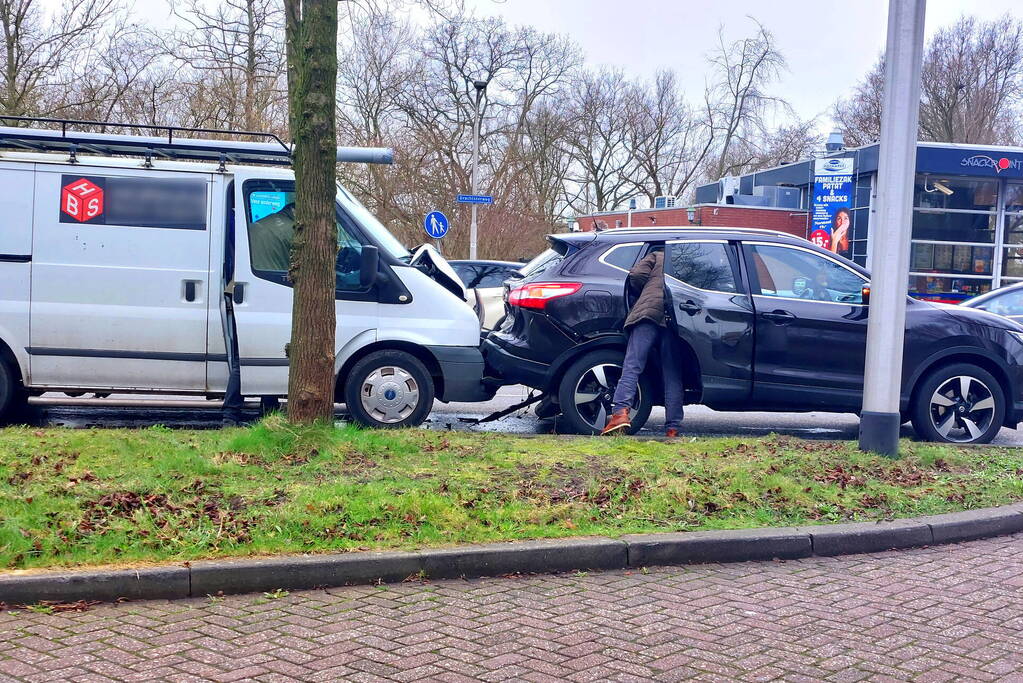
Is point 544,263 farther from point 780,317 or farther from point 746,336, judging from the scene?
point 780,317

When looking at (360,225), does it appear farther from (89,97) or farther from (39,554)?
(89,97)

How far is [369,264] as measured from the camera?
8.58m

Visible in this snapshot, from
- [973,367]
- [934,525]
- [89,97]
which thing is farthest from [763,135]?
[934,525]

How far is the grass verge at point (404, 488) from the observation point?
531cm

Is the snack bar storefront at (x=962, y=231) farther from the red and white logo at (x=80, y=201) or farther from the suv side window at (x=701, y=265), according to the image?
the red and white logo at (x=80, y=201)

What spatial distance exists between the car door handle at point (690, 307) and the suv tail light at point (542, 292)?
34.7 inches

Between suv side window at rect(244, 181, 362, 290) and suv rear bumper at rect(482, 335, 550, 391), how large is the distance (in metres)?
1.34

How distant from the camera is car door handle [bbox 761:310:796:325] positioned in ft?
29.7

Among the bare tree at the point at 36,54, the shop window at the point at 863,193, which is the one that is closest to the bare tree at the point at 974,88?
the shop window at the point at 863,193

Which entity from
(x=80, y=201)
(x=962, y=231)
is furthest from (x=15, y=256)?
(x=962, y=231)

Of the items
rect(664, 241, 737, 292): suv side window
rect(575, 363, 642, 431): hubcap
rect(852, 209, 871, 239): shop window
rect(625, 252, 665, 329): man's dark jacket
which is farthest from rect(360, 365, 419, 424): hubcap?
rect(852, 209, 871, 239): shop window

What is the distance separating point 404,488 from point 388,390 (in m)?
2.53

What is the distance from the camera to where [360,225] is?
8.89 metres

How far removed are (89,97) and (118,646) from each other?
68.6ft
